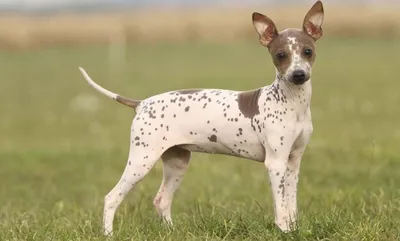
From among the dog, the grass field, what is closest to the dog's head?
the dog

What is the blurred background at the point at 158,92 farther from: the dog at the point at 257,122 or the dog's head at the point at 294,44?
the dog's head at the point at 294,44

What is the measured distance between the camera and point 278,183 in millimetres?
7227

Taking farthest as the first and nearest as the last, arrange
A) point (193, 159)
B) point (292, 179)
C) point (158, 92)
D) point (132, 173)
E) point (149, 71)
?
point (149, 71) → point (158, 92) → point (193, 159) → point (132, 173) → point (292, 179)

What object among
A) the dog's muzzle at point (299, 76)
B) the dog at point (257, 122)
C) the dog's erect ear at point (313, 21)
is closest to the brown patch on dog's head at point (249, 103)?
the dog at point (257, 122)

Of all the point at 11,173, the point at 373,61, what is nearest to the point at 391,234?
the point at 11,173

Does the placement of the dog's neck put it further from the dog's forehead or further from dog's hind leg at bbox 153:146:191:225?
dog's hind leg at bbox 153:146:191:225

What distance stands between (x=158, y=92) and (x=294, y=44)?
67.7 ft

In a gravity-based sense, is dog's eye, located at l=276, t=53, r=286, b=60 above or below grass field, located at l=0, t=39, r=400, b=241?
above

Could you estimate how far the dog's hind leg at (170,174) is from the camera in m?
7.96

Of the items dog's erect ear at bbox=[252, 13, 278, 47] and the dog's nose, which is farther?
dog's erect ear at bbox=[252, 13, 278, 47]

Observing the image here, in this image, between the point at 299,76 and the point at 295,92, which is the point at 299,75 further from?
the point at 295,92

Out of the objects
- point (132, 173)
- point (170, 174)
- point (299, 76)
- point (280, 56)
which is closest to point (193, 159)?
point (170, 174)

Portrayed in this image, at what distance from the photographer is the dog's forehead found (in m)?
7.10

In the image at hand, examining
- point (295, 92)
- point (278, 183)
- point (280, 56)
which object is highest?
point (280, 56)
